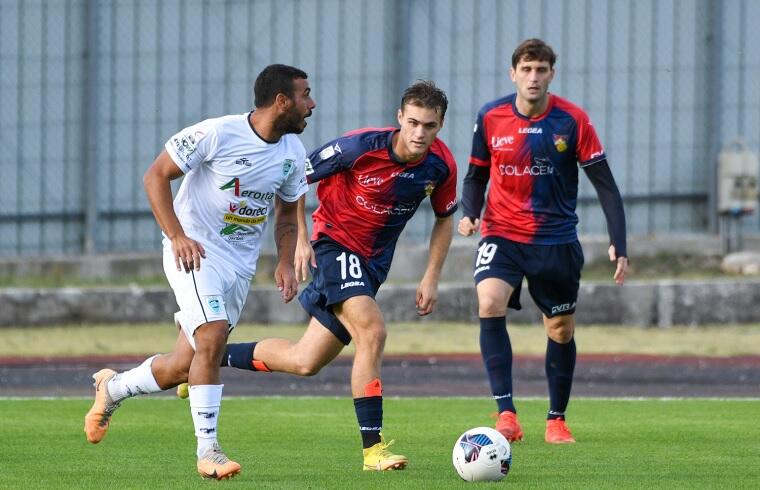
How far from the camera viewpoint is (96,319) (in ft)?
59.8

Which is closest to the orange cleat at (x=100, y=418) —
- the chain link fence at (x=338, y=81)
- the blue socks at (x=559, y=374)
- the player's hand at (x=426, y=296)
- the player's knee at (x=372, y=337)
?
Result: the player's knee at (x=372, y=337)

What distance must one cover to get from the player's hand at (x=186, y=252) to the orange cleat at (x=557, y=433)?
2561mm

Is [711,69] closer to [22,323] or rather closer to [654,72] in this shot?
[654,72]

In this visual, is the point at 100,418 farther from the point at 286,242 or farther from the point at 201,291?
the point at 286,242

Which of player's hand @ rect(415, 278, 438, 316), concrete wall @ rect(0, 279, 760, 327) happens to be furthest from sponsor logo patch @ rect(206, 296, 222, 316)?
concrete wall @ rect(0, 279, 760, 327)

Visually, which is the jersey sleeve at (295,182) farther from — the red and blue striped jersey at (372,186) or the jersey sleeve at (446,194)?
the jersey sleeve at (446,194)

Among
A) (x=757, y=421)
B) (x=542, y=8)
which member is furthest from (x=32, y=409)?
Result: (x=542, y=8)

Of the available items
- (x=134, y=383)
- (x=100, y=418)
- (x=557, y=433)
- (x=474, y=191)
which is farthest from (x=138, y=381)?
(x=474, y=191)

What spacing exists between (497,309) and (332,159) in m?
1.41

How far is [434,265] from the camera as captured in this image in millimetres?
9062

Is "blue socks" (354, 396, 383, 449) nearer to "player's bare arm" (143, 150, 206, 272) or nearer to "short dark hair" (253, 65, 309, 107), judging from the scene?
"player's bare arm" (143, 150, 206, 272)

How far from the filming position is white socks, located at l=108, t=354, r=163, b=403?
28.5ft

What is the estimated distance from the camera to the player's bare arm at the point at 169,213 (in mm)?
7934

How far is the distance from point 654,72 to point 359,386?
12.4 m
